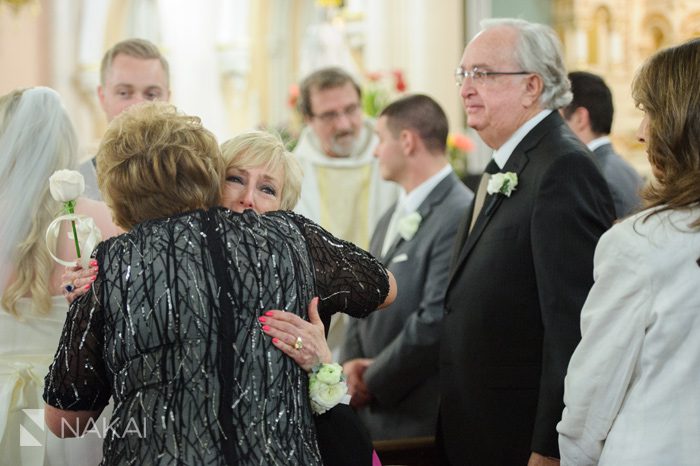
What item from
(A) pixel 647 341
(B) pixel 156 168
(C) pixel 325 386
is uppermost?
(B) pixel 156 168

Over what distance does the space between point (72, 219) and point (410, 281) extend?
178 centimetres

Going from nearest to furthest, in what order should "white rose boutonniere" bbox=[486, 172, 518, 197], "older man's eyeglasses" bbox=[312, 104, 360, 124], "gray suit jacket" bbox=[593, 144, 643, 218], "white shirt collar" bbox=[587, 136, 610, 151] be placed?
"white rose boutonniere" bbox=[486, 172, 518, 197]
"gray suit jacket" bbox=[593, 144, 643, 218]
"white shirt collar" bbox=[587, 136, 610, 151]
"older man's eyeglasses" bbox=[312, 104, 360, 124]

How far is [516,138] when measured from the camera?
3391 mm

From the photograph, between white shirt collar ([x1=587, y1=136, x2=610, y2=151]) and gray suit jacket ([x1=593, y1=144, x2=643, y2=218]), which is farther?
white shirt collar ([x1=587, y1=136, x2=610, y2=151])

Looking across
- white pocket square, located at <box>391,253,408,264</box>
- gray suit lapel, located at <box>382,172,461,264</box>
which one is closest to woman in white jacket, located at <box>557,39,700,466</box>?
white pocket square, located at <box>391,253,408,264</box>

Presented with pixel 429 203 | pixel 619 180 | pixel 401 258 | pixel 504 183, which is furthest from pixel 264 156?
pixel 619 180

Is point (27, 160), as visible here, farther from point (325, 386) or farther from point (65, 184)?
point (325, 386)

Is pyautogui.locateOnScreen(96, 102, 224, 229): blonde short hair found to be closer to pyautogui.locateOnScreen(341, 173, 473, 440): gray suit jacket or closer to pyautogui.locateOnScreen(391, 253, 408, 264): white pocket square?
pyautogui.locateOnScreen(341, 173, 473, 440): gray suit jacket

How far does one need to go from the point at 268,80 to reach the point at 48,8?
Result: 9.09 feet

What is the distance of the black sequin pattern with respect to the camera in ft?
6.98

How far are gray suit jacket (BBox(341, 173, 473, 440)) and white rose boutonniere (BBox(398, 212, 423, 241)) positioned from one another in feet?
0.07

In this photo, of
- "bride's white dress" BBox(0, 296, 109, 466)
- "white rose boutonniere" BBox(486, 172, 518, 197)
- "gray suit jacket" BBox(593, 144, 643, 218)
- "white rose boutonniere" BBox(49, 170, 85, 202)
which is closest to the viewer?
"white rose boutonniere" BBox(49, 170, 85, 202)

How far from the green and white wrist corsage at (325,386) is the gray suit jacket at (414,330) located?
164cm

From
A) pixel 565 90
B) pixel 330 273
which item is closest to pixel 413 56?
pixel 565 90
